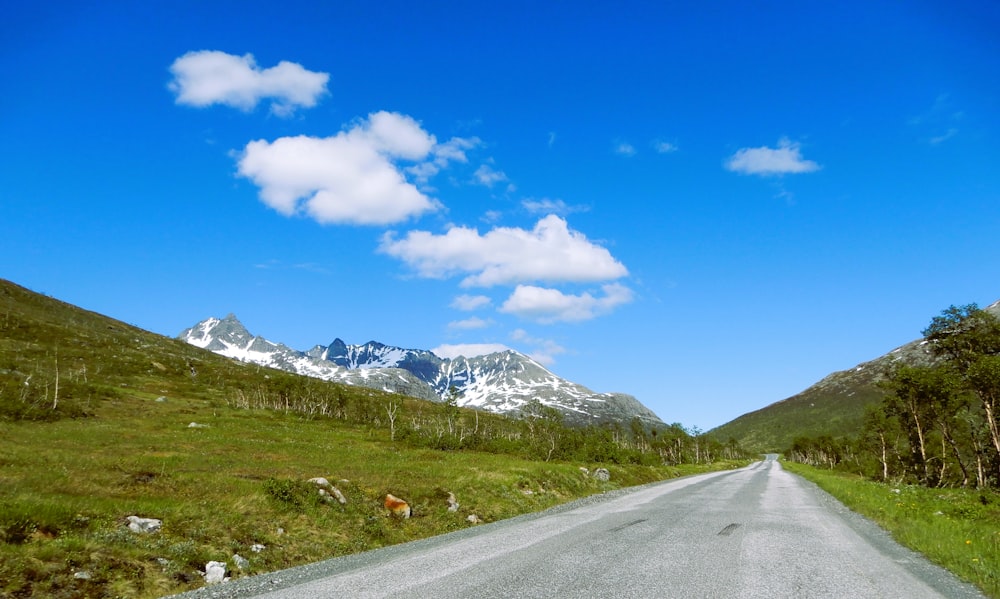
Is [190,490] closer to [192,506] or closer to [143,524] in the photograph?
[192,506]

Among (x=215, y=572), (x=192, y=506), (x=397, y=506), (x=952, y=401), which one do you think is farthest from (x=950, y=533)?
(x=952, y=401)

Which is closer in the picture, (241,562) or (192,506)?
(241,562)

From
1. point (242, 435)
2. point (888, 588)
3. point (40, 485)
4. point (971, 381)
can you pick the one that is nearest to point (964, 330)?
point (971, 381)

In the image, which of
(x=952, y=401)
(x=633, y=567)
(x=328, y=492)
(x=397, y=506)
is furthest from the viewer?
(x=952, y=401)

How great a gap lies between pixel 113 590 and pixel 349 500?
11.9 metres

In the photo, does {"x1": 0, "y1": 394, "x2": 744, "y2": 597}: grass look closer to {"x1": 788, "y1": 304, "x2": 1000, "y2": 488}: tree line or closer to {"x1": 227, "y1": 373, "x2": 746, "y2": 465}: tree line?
{"x1": 227, "y1": 373, "x2": 746, "y2": 465}: tree line

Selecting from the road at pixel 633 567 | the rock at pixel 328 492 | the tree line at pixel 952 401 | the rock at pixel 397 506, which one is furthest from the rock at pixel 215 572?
the tree line at pixel 952 401

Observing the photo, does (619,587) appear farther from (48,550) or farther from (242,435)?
(242,435)

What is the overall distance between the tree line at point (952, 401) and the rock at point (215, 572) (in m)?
55.9

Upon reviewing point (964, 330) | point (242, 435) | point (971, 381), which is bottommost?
point (242, 435)

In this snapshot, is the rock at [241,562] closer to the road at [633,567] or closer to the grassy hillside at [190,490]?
the grassy hillside at [190,490]

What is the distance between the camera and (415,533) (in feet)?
70.5

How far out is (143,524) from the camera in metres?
14.6

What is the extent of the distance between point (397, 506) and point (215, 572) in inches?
432
